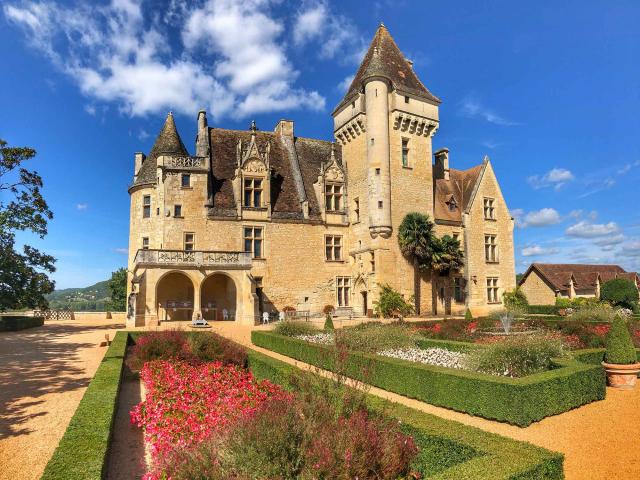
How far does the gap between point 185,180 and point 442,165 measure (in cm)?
2003

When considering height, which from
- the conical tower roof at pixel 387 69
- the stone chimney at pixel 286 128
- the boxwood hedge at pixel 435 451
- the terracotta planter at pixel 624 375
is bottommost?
the terracotta planter at pixel 624 375

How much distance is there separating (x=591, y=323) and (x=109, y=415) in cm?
1835

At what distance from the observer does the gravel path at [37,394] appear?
20.2ft

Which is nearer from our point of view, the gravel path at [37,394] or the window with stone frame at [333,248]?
the gravel path at [37,394]

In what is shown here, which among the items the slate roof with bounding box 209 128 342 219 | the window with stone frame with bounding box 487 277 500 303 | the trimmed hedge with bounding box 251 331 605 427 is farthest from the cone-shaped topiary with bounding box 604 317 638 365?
the window with stone frame with bounding box 487 277 500 303

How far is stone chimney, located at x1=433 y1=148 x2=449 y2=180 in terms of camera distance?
3419 cm

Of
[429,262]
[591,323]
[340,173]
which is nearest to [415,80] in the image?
[340,173]

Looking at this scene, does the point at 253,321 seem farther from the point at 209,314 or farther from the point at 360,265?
the point at 360,265

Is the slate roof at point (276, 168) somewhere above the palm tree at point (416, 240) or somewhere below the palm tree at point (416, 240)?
above

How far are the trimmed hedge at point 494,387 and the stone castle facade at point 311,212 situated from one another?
47.9 feet

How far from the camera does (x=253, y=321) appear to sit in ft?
77.7

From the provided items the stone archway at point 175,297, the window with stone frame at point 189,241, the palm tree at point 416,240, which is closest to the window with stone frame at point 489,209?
the palm tree at point 416,240

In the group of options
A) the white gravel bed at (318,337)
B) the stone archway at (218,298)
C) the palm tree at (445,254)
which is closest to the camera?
the white gravel bed at (318,337)

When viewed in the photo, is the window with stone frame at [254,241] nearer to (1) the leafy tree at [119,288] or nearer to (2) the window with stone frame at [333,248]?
(2) the window with stone frame at [333,248]
